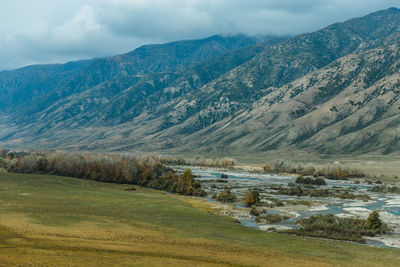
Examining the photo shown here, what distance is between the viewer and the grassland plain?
32.3 m

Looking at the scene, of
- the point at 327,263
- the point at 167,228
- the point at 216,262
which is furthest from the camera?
the point at 167,228

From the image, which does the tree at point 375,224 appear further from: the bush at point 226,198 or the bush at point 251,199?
the bush at point 226,198

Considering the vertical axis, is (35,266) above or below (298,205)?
above

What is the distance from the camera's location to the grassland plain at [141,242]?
32.3m

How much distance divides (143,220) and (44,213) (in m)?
13.3

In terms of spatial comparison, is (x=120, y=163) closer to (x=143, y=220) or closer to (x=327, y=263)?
(x=143, y=220)

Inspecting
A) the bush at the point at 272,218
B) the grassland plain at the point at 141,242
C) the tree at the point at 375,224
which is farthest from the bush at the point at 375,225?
the bush at the point at 272,218

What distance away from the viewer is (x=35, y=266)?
27.6m

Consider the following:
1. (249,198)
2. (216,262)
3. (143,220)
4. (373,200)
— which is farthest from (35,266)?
(373,200)

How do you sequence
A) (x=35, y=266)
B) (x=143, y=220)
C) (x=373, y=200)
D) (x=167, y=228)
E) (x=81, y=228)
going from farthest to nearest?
(x=373, y=200)
(x=143, y=220)
(x=167, y=228)
(x=81, y=228)
(x=35, y=266)

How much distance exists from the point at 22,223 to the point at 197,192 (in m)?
64.8

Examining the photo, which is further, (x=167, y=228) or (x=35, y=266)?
(x=167, y=228)

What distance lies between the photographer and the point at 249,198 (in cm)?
8494

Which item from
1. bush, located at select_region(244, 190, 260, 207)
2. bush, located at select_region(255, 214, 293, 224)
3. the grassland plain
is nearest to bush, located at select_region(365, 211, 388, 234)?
the grassland plain
